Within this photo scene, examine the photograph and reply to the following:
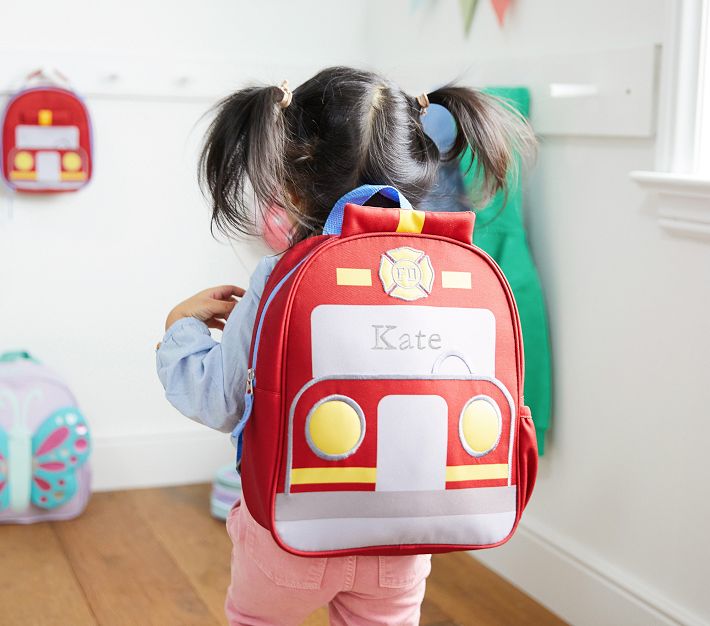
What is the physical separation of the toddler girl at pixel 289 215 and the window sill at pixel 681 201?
40 cm

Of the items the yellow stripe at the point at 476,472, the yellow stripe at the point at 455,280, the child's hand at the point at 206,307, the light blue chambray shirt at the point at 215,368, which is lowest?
the yellow stripe at the point at 476,472

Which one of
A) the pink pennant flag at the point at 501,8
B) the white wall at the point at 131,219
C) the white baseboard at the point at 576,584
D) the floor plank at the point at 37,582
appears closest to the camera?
the white baseboard at the point at 576,584

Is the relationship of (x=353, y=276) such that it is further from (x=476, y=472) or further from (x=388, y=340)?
(x=476, y=472)

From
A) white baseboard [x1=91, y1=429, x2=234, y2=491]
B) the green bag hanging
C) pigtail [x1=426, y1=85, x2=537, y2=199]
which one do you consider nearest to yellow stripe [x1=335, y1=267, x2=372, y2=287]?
pigtail [x1=426, y1=85, x2=537, y2=199]

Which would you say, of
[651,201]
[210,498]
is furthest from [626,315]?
[210,498]

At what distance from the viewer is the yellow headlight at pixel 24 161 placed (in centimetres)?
205

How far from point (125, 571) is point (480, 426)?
1054 millimetres

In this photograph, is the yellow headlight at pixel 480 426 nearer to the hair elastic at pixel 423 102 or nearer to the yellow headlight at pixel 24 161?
the hair elastic at pixel 423 102

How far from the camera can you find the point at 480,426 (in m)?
1.01

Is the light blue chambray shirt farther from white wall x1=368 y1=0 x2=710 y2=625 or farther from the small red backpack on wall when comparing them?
the small red backpack on wall

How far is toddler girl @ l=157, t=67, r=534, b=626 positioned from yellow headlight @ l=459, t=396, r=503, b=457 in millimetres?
171

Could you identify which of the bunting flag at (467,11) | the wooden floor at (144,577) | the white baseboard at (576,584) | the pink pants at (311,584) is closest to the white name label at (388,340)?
the pink pants at (311,584)

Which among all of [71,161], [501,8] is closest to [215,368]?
[501,8]

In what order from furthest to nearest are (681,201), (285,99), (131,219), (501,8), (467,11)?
1. (131,219)
2. (467,11)
3. (501,8)
4. (681,201)
5. (285,99)
